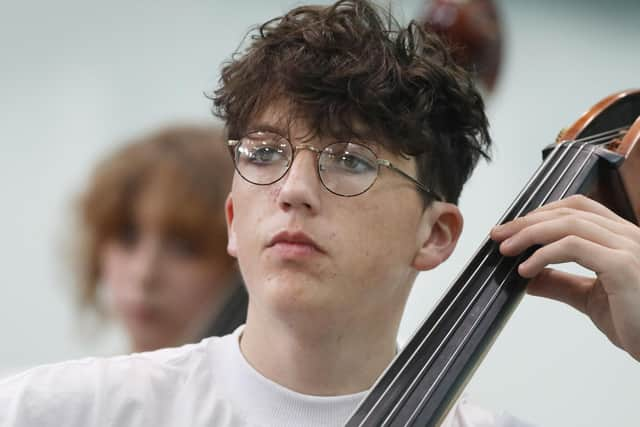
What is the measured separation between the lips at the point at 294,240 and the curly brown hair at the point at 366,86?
12cm

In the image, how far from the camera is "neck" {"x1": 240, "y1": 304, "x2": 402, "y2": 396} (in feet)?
3.94

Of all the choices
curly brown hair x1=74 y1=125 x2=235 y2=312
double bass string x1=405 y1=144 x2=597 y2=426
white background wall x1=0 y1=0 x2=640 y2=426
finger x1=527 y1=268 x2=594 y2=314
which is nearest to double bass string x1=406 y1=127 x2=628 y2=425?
double bass string x1=405 y1=144 x2=597 y2=426

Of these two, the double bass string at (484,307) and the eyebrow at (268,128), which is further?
the eyebrow at (268,128)

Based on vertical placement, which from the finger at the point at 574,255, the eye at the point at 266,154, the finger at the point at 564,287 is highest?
the finger at the point at 574,255

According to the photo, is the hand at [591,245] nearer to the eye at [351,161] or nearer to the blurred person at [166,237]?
the eye at [351,161]

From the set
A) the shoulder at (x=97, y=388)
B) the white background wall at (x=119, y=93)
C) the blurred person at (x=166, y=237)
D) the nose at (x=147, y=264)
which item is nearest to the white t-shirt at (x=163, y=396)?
the shoulder at (x=97, y=388)

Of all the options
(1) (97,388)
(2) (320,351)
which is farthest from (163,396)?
(2) (320,351)

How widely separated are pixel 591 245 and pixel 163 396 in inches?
19.9

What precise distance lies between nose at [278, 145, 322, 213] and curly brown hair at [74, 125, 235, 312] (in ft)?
3.40

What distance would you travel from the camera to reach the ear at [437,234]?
50.2 inches

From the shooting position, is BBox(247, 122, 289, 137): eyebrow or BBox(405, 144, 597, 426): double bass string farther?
BBox(247, 122, 289, 137): eyebrow

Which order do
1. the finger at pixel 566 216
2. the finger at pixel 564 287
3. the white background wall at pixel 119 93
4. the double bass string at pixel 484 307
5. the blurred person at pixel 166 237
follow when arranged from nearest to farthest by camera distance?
the double bass string at pixel 484 307 → the finger at pixel 566 216 → the finger at pixel 564 287 → the blurred person at pixel 166 237 → the white background wall at pixel 119 93

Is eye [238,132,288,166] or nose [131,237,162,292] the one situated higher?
eye [238,132,288,166]

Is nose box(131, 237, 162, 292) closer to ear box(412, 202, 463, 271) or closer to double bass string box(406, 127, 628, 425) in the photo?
ear box(412, 202, 463, 271)
